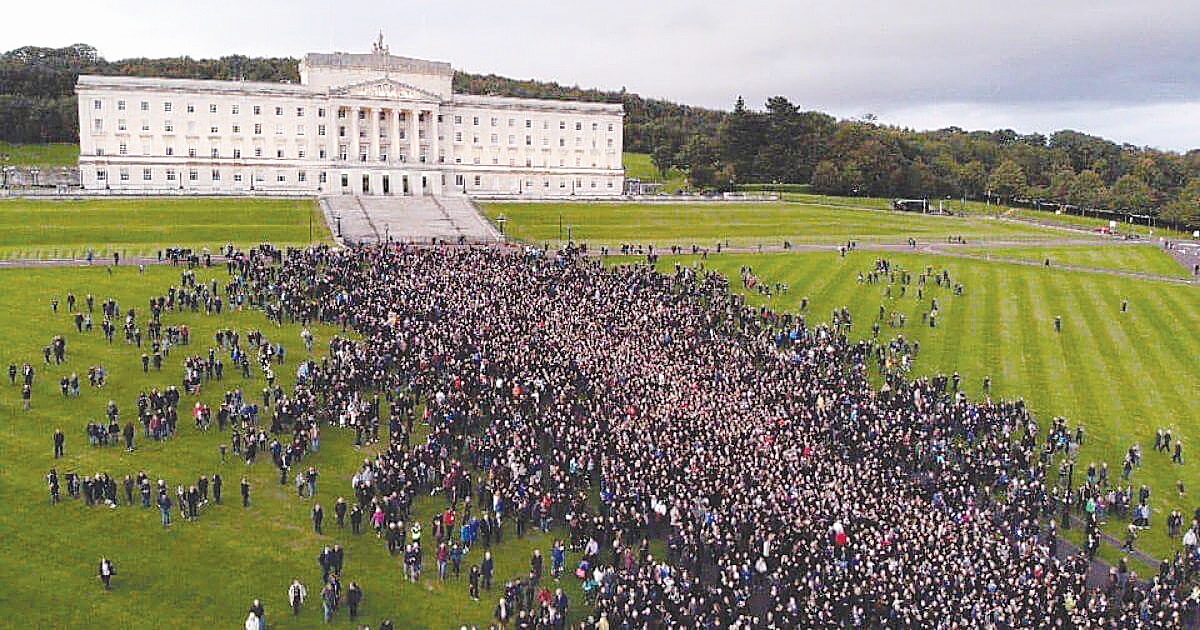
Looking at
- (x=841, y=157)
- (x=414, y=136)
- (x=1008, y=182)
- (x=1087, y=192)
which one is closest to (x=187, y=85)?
(x=414, y=136)

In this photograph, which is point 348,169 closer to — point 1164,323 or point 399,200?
point 399,200

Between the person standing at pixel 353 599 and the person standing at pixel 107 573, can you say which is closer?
the person standing at pixel 353 599

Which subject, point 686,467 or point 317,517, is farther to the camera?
point 686,467

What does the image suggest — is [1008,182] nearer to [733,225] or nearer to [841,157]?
[841,157]

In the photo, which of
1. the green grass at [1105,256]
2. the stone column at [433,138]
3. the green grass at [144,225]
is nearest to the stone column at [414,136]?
the stone column at [433,138]

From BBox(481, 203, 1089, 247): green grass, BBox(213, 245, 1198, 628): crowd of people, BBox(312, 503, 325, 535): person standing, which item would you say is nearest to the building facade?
BBox(481, 203, 1089, 247): green grass

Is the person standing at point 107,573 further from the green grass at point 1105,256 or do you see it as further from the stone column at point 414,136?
the stone column at point 414,136

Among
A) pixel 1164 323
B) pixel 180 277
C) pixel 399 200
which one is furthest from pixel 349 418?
pixel 399 200
